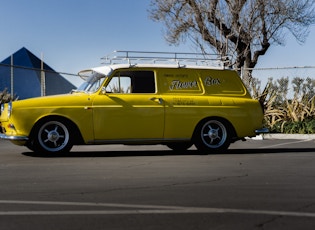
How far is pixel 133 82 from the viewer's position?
34.1 ft

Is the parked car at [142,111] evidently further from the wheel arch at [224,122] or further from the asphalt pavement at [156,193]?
the asphalt pavement at [156,193]

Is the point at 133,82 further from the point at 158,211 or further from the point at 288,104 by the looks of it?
the point at 288,104

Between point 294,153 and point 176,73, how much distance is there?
9.04 ft

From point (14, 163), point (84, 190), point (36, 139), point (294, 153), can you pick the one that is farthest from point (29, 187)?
point (294, 153)

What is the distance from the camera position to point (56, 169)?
7.81 m

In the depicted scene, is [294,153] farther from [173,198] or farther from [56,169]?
[173,198]

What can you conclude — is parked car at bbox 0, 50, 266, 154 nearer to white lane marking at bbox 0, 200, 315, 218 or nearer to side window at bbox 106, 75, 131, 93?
side window at bbox 106, 75, 131, 93

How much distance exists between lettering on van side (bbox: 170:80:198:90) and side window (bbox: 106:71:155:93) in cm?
40

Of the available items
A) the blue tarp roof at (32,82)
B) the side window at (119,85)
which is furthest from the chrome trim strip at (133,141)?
the blue tarp roof at (32,82)

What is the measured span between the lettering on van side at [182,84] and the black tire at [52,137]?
2.16 m

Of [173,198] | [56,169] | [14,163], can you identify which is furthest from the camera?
[14,163]

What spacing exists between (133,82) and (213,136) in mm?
1842

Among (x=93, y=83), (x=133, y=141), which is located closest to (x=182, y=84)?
(x=133, y=141)

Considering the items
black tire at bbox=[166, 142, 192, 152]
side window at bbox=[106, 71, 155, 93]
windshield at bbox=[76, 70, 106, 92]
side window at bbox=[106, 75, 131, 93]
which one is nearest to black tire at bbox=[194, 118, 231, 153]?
black tire at bbox=[166, 142, 192, 152]
